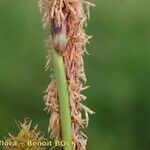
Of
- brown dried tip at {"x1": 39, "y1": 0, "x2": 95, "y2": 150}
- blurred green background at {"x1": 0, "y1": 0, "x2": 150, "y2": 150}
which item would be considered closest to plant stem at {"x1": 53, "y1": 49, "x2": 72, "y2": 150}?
brown dried tip at {"x1": 39, "y1": 0, "x2": 95, "y2": 150}

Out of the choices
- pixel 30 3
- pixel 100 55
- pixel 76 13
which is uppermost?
pixel 30 3

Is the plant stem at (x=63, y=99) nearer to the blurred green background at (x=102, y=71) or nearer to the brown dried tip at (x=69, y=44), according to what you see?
the brown dried tip at (x=69, y=44)

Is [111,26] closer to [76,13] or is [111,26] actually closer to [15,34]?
[15,34]

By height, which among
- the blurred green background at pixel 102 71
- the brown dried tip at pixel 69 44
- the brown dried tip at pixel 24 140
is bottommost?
the brown dried tip at pixel 24 140

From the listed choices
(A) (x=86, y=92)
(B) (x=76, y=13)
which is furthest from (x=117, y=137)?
(B) (x=76, y=13)

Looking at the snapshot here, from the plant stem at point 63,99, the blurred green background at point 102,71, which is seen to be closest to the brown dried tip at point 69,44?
the plant stem at point 63,99

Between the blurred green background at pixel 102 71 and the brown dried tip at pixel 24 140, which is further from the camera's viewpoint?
the blurred green background at pixel 102 71
